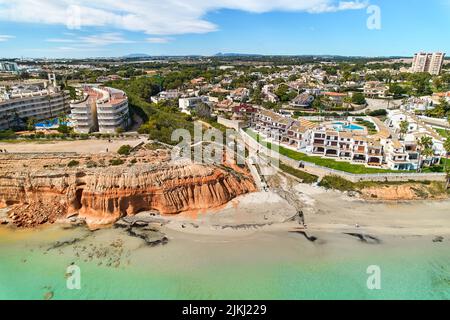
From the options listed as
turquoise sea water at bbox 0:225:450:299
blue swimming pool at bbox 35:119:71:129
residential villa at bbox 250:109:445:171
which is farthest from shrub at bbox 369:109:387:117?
blue swimming pool at bbox 35:119:71:129

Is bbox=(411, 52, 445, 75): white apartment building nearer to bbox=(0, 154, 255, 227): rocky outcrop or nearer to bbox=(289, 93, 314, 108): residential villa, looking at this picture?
bbox=(289, 93, 314, 108): residential villa

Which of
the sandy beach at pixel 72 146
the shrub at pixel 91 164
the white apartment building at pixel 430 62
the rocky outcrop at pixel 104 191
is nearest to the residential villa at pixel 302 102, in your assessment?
the sandy beach at pixel 72 146

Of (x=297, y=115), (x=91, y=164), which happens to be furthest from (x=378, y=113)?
(x=91, y=164)

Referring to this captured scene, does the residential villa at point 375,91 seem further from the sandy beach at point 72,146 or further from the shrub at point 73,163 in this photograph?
the shrub at point 73,163

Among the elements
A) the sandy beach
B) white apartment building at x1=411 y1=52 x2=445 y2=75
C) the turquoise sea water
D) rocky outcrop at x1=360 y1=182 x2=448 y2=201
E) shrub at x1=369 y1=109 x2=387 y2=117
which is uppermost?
white apartment building at x1=411 y1=52 x2=445 y2=75

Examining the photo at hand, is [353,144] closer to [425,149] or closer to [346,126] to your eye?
[425,149]

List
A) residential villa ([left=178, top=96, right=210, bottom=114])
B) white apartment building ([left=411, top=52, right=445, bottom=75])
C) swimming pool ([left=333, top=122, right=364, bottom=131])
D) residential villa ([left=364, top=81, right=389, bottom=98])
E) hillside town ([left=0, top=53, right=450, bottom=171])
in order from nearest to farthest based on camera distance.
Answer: hillside town ([left=0, top=53, right=450, bottom=171]), swimming pool ([left=333, top=122, right=364, bottom=131]), residential villa ([left=178, top=96, right=210, bottom=114]), residential villa ([left=364, top=81, right=389, bottom=98]), white apartment building ([left=411, top=52, right=445, bottom=75])
